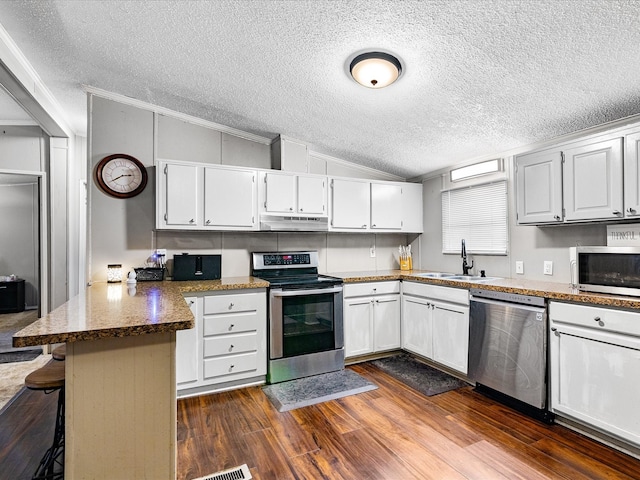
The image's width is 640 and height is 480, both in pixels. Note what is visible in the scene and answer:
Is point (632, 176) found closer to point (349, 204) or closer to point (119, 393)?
point (349, 204)

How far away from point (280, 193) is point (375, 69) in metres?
1.60

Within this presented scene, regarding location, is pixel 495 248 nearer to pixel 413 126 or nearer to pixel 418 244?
pixel 418 244

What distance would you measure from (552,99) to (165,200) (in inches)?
122

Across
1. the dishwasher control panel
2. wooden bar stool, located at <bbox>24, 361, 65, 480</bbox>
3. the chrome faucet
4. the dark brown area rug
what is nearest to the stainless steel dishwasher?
the dishwasher control panel

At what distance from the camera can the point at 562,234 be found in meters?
2.88

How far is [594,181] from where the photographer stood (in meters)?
2.40

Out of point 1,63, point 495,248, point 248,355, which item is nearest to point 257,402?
point 248,355

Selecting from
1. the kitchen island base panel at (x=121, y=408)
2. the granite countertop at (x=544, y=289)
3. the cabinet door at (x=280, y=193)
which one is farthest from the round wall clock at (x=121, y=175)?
the kitchen island base panel at (x=121, y=408)

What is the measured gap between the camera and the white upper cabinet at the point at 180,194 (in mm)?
3059

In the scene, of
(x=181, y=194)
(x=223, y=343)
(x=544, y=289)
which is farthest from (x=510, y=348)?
(x=181, y=194)

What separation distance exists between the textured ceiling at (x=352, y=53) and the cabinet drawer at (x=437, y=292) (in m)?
1.40

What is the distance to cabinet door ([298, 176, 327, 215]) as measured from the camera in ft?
11.8

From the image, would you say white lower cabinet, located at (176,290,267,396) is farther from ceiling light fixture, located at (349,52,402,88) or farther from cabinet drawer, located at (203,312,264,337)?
ceiling light fixture, located at (349,52,402,88)

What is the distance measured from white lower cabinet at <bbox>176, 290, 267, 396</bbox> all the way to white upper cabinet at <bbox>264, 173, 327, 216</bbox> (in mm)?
916
